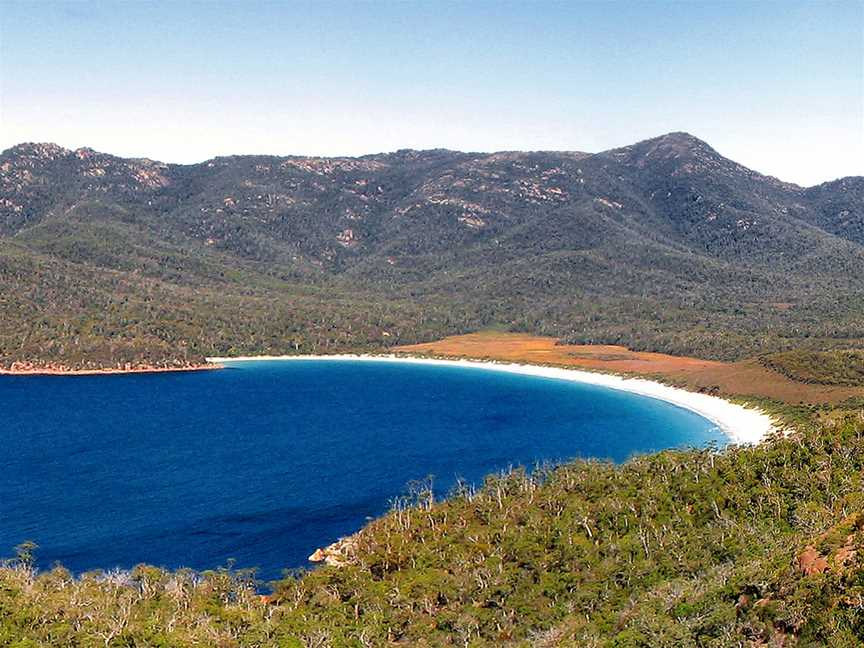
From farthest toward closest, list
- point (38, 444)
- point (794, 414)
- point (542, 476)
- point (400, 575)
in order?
point (794, 414) < point (38, 444) < point (542, 476) < point (400, 575)

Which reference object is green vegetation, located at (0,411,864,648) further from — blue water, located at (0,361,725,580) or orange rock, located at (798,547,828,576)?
blue water, located at (0,361,725,580)

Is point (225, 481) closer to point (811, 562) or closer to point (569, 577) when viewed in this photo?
point (569, 577)

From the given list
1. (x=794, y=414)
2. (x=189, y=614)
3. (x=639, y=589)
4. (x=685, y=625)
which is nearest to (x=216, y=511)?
(x=189, y=614)

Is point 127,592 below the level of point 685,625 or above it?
below

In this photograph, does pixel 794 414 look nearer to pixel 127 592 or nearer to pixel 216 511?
pixel 216 511

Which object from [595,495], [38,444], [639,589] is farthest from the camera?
[38,444]

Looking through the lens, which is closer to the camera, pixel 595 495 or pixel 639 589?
pixel 639 589

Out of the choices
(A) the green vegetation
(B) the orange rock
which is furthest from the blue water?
(B) the orange rock
